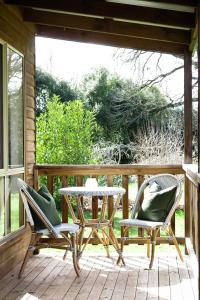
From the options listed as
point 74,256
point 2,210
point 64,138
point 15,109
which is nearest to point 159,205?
point 74,256

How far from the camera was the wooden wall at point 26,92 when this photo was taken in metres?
5.11

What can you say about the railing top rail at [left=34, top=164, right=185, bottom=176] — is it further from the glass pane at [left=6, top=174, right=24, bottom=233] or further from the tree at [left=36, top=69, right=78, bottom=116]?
the tree at [left=36, top=69, right=78, bottom=116]

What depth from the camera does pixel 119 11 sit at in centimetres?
516

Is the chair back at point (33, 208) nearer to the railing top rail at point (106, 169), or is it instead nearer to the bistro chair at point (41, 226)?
the bistro chair at point (41, 226)

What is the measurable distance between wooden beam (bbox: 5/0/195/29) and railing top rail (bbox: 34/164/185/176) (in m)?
1.89

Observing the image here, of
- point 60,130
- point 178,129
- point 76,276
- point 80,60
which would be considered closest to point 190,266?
point 76,276

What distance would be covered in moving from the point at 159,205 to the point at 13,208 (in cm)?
155

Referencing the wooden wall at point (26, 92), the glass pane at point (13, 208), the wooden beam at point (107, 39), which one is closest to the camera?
the wooden wall at point (26, 92)

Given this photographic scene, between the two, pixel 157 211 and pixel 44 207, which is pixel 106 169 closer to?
pixel 157 211

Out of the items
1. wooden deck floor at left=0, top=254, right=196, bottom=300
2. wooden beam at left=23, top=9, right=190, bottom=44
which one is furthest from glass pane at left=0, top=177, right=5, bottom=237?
wooden beam at left=23, top=9, right=190, bottom=44

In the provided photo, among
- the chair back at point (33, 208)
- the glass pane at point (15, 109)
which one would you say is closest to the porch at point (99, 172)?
the glass pane at point (15, 109)

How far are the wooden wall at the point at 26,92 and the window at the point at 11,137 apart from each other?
4.6 inches

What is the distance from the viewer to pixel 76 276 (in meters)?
5.13

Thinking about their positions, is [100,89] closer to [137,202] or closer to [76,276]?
[137,202]
